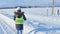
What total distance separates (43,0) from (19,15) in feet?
120

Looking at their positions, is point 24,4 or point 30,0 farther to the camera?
point 30,0

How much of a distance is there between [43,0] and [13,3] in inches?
301

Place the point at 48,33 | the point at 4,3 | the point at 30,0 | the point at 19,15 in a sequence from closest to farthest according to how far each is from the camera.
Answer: the point at 19,15, the point at 48,33, the point at 4,3, the point at 30,0

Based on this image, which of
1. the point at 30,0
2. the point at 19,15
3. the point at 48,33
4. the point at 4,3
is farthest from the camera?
the point at 30,0

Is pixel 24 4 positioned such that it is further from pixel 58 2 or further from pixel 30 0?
pixel 58 2

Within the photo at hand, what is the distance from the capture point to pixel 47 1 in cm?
4094

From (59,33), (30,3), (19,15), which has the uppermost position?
(30,3)

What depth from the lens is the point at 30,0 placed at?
1639 inches

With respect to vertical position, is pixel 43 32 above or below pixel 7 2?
below

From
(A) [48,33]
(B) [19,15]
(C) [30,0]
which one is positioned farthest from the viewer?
(C) [30,0]

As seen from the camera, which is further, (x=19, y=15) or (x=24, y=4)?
(x=24, y=4)

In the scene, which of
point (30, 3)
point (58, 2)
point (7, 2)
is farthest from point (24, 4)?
point (58, 2)

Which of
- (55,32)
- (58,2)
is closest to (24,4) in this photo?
(58,2)

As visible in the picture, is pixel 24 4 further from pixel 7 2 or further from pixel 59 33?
pixel 59 33
